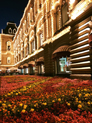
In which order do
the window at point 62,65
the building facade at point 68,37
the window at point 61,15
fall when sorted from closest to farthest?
the building facade at point 68,37 < the window at point 61,15 < the window at point 62,65

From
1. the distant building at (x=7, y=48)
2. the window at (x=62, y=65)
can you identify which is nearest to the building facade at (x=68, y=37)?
the window at (x=62, y=65)

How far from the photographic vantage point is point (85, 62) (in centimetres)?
874

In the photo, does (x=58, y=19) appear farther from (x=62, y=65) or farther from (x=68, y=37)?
(x=62, y=65)

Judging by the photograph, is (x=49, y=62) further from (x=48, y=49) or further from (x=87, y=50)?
(x=87, y=50)

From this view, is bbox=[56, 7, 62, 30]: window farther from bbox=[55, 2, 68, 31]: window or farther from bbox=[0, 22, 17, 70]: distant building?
bbox=[0, 22, 17, 70]: distant building

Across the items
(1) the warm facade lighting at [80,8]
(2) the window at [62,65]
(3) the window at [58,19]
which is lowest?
(2) the window at [62,65]

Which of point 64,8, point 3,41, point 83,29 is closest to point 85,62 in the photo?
point 83,29

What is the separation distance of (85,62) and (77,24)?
337cm

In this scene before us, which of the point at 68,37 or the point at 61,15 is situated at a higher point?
the point at 61,15

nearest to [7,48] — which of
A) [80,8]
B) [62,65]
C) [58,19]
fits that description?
[58,19]

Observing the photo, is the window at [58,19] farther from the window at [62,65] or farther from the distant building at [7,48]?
the distant building at [7,48]

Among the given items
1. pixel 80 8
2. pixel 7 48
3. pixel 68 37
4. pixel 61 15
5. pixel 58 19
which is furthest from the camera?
pixel 7 48

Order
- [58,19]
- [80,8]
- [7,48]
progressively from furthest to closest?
[7,48]
[58,19]
[80,8]

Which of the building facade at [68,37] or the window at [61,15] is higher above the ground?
the window at [61,15]
